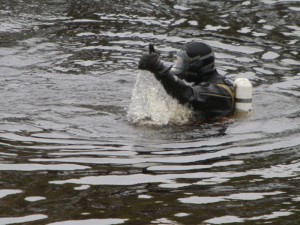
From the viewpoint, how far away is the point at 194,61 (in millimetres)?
10562

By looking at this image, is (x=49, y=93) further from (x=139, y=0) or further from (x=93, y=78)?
(x=139, y=0)

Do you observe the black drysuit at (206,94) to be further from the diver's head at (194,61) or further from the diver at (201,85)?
the diver's head at (194,61)

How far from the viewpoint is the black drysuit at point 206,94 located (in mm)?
9984

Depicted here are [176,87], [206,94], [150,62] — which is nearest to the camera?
[150,62]

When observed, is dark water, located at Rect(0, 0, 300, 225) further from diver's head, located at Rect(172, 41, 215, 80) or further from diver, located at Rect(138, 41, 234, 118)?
diver's head, located at Rect(172, 41, 215, 80)

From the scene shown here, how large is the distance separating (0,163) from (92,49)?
23.0 ft

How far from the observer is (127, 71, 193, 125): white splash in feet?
33.8

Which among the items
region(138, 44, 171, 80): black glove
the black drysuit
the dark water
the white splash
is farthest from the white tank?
region(138, 44, 171, 80): black glove

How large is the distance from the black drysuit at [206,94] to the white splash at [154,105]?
0.54 ft

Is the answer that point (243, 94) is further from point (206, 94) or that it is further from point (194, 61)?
point (194, 61)

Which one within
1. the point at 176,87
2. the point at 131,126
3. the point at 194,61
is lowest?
the point at 131,126

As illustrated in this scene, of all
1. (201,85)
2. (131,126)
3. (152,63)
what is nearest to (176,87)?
(152,63)

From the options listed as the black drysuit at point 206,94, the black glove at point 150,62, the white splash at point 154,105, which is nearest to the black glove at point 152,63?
the black glove at point 150,62

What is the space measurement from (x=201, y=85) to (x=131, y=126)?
1.08m
